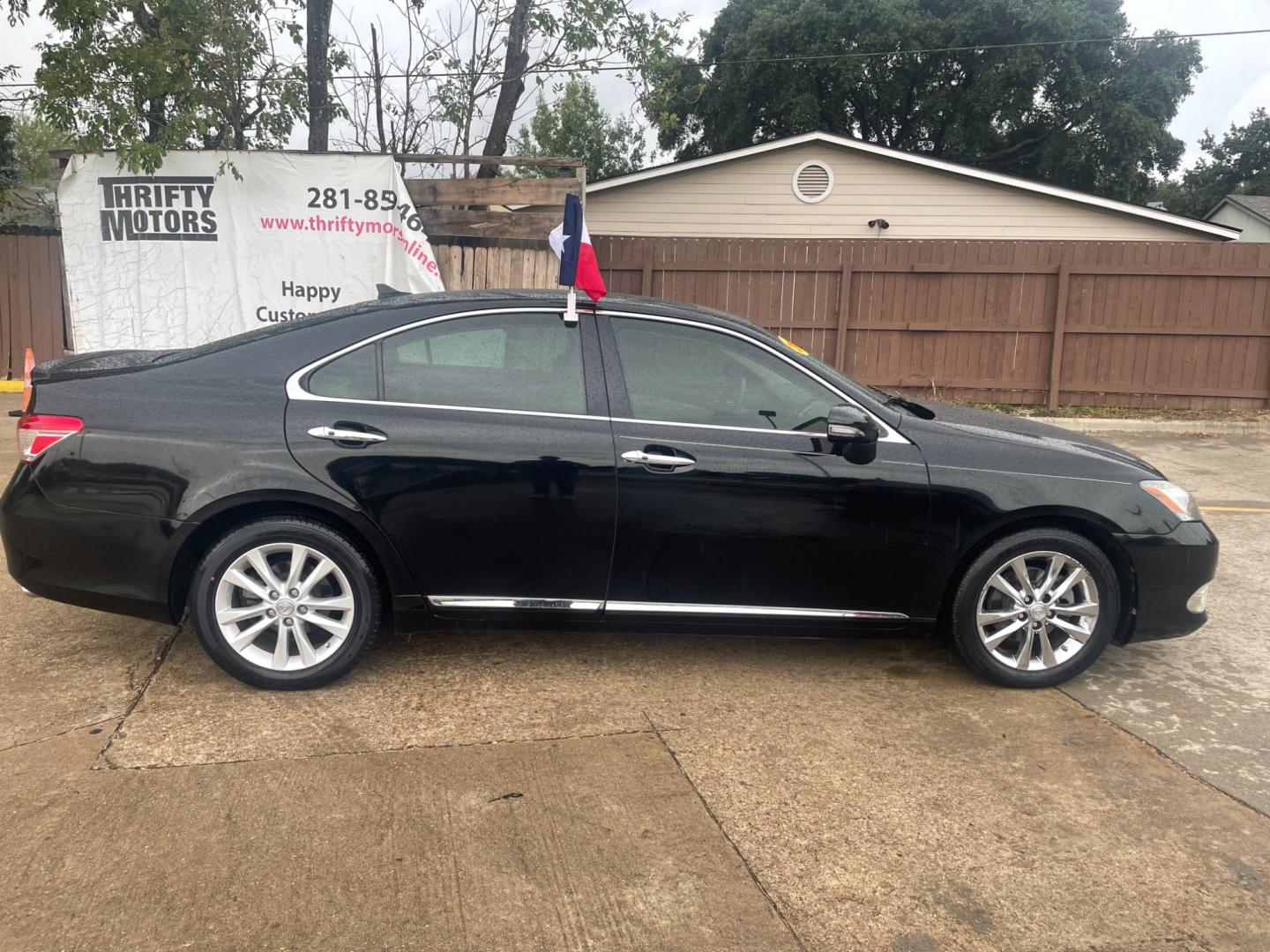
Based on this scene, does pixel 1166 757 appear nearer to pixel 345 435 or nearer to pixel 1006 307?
pixel 345 435

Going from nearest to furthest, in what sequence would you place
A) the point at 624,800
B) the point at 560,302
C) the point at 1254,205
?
the point at 624,800
the point at 560,302
the point at 1254,205

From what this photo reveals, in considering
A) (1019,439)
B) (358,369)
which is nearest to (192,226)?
(358,369)

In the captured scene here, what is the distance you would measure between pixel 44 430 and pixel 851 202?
1418cm

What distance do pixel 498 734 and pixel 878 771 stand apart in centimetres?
135

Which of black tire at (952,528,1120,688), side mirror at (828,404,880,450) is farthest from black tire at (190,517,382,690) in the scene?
black tire at (952,528,1120,688)

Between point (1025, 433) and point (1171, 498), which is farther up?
point (1025, 433)

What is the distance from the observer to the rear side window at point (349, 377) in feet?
12.6

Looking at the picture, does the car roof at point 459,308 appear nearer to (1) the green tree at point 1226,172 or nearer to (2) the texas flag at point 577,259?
(2) the texas flag at point 577,259

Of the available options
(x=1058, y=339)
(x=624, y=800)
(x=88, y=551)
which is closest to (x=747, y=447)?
(x=624, y=800)

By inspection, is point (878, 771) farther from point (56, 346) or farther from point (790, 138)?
point (790, 138)

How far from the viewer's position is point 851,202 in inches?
627

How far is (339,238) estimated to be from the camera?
29.5 feet

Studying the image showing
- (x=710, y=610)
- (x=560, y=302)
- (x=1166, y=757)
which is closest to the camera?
(x=1166, y=757)

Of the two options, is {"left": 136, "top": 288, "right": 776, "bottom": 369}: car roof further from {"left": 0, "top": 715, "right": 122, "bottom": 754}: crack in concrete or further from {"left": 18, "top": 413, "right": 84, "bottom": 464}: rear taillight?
{"left": 0, "top": 715, "right": 122, "bottom": 754}: crack in concrete
